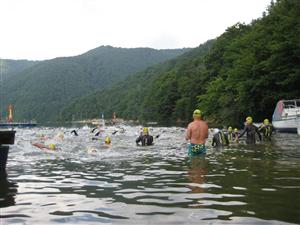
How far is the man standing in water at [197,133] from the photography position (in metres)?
15.3

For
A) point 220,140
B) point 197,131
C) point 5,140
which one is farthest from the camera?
point 220,140

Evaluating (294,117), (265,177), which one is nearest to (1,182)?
(265,177)

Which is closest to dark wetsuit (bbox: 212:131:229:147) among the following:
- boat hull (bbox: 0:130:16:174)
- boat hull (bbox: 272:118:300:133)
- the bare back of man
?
the bare back of man

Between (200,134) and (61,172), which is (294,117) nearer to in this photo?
(200,134)

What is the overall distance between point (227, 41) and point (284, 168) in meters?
81.4

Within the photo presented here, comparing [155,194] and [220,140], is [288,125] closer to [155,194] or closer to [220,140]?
[220,140]

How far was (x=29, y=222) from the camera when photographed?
20.6 ft

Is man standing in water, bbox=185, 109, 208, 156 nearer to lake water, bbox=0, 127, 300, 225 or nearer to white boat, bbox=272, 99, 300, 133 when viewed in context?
lake water, bbox=0, 127, 300, 225

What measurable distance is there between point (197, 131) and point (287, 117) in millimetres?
27114

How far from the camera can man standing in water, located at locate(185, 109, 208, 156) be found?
15.3 meters

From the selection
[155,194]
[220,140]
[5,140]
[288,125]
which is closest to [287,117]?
[288,125]

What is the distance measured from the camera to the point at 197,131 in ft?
50.3

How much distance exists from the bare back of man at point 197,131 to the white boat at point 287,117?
77.1 ft

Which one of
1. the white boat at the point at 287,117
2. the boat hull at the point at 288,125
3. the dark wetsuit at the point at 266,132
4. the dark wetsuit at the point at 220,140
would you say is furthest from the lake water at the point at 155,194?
the white boat at the point at 287,117
